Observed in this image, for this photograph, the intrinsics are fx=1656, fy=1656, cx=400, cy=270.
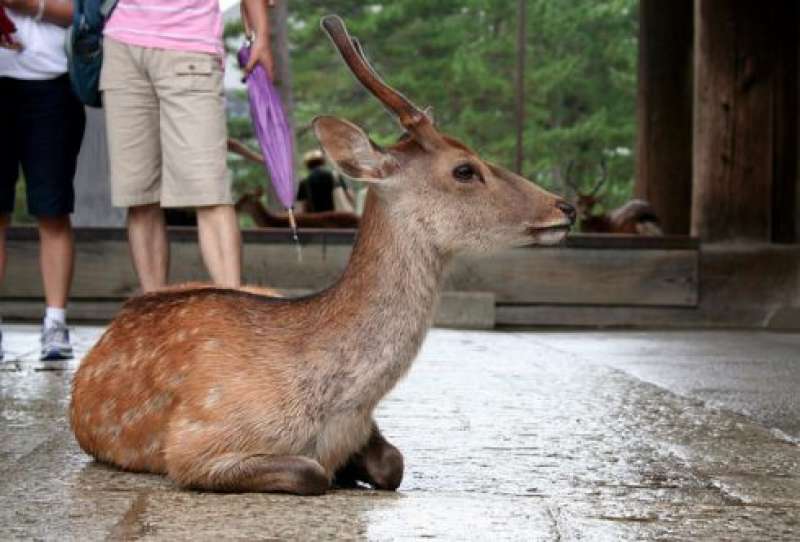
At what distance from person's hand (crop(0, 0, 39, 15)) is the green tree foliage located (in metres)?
29.7

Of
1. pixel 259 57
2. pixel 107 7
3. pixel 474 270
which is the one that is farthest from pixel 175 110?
pixel 474 270

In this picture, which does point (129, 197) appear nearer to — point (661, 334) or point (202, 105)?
point (202, 105)

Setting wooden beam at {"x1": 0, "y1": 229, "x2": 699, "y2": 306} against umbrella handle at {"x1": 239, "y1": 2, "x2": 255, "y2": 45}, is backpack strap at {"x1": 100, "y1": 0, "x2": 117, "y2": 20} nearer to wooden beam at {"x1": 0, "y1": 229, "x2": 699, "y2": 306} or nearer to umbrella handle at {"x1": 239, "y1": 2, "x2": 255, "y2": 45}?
umbrella handle at {"x1": 239, "y1": 2, "x2": 255, "y2": 45}

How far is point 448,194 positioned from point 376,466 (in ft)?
2.35

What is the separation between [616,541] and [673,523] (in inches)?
10.5

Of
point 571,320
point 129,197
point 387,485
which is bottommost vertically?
point 571,320

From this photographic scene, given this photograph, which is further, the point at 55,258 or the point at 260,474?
the point at 55,258

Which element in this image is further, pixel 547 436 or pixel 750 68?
pixel 750 68

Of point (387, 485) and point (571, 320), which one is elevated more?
point (387, 485)

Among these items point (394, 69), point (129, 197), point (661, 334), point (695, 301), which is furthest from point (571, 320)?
point (394, 69)

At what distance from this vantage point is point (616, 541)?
3301 millimetres

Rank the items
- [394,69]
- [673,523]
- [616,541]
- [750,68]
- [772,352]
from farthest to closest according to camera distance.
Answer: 1. [394,69]
2. [750,68]
3. [772,352]
4. [673,523]
5. [616,541]

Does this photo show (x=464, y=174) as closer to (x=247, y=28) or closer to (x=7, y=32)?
(x=247, y=28)

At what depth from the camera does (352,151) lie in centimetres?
412
